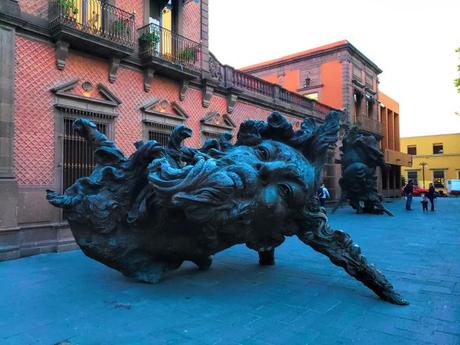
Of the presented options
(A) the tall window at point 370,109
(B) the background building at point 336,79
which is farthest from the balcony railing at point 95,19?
(A) the tall window at point 370,109

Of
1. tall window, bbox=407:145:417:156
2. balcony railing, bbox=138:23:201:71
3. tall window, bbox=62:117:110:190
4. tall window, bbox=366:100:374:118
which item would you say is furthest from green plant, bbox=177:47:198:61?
tall window, bbox=407:145:417:156

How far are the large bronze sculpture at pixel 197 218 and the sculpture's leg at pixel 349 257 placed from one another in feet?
0.04

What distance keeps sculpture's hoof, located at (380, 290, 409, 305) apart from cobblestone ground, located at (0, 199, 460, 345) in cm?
8

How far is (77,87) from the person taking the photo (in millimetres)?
9672

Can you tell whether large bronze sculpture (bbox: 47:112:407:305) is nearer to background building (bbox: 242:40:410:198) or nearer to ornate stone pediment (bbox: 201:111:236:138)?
ornate stone pediment (bbox: 201:111:236:138)

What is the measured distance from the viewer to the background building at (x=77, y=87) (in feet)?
26.7

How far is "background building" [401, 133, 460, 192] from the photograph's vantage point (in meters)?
54.4

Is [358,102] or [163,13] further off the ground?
[358,102]

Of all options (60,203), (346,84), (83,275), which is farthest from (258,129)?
(346,84)

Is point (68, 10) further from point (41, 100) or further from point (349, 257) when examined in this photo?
point (349, 257)

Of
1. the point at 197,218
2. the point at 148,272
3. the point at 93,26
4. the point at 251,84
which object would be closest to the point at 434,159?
the point at 251,84

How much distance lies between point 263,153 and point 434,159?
5940 centimetres

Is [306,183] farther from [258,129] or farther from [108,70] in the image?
[108,70]

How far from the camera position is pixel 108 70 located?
10.4 metres
